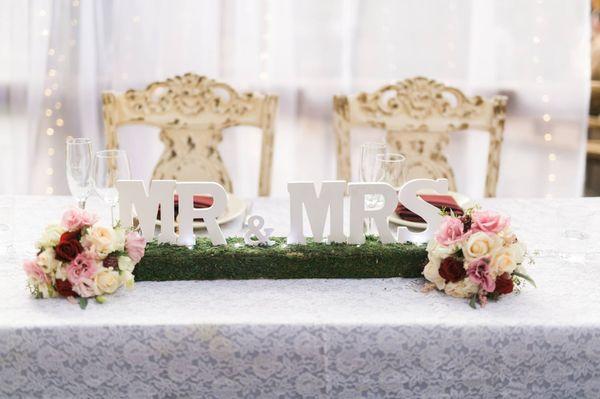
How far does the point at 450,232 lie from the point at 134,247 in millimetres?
518

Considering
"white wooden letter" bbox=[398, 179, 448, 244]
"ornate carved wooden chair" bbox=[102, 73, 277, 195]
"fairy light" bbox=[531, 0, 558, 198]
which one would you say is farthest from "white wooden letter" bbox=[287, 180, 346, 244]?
"fairy light" bbox=[531, 0, 558, 198]

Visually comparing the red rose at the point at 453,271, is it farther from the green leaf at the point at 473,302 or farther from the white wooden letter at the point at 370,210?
the white wooden letter at the point at 370,210

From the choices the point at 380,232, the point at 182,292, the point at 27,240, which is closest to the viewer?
the point at 182,292

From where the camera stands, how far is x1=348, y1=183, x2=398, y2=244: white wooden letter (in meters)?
1.31

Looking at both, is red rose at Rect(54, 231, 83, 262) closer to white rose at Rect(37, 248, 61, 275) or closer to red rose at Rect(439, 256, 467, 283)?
white rose at Rect(37, 248, 61, 275)

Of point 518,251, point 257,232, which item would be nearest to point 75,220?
point 257,232

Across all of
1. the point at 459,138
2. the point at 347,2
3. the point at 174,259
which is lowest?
the point at 174,259

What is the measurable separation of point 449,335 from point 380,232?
274 millimetres

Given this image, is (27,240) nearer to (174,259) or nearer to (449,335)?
(174,259)

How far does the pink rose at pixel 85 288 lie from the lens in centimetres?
116

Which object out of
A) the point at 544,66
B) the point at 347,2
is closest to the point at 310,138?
the point at 347,2

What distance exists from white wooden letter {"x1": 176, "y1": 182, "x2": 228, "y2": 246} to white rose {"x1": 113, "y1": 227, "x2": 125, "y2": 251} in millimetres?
118

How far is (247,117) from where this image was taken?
85.6 inches

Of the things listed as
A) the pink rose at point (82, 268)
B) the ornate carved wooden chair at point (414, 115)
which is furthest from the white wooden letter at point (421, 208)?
the ornate carved wooden chair at point (414, 115)
